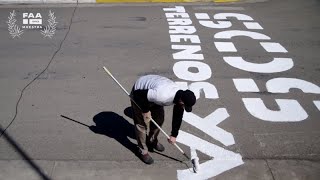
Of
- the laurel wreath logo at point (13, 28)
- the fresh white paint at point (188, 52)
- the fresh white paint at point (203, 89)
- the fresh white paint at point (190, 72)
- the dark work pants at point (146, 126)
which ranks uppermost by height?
the dark work pants at point (146, 126)

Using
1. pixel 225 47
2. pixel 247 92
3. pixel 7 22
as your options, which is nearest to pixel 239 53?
pixel 225 47

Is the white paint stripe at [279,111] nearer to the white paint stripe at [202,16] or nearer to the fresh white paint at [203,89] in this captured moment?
the fresh white paint at [203,89]

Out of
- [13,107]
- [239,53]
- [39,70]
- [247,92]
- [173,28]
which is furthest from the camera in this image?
[173,28]

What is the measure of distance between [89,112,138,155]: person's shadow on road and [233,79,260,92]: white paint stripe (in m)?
2.91

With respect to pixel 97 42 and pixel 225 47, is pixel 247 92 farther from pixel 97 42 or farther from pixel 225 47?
pixel 97 42

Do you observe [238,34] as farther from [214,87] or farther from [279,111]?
[279,111]

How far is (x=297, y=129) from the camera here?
761 centimetres

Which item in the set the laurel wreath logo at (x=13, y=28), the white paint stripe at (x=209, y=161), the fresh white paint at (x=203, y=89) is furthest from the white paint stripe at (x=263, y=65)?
the laurel wreath logo at (x=13, y=28)

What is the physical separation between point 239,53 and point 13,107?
6125 mm

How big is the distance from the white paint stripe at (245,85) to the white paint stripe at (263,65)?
659mm

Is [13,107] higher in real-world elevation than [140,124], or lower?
lower

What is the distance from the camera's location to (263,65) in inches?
401

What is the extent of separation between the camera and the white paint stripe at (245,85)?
900 centimetres

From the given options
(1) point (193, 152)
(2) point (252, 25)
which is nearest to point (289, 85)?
(1) point (193, 152)
